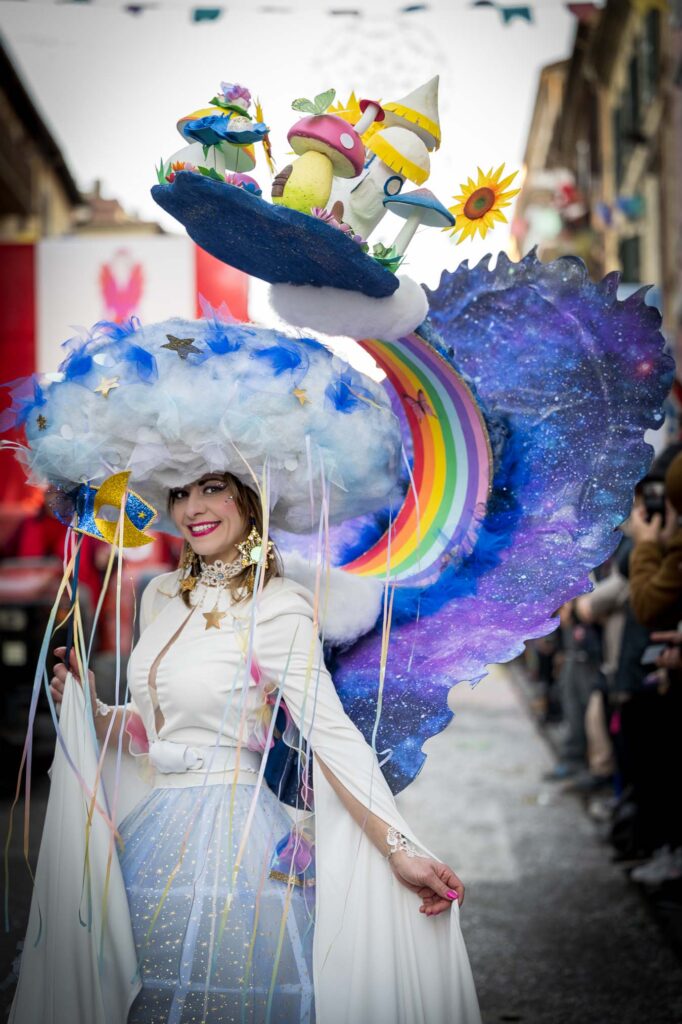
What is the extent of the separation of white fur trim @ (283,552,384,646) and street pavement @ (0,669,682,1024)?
100 centimetres

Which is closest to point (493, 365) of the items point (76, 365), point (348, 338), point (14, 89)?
point (348, 338)

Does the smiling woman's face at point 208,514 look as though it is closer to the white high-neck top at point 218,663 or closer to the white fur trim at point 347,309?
the white high-neck top at point 218,663

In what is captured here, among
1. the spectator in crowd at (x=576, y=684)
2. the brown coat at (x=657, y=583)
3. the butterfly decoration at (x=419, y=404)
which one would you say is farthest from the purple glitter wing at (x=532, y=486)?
the spectator in crowd at (x=576, y=684)

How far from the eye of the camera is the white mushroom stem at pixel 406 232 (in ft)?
9.00

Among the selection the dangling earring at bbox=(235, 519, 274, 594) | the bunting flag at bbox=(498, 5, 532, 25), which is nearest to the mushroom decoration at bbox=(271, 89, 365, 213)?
the dangling earring at bbox=(235, 519, 274, 594)

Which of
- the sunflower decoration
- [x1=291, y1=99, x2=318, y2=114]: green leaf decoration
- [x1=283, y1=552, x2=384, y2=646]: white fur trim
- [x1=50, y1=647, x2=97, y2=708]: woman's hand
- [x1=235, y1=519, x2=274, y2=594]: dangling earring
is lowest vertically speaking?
[x1=50, y1=647, x2=97, y2=708]: woman's hand

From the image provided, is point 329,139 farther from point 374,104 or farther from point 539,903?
point 539,903

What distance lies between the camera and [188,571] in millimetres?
2916

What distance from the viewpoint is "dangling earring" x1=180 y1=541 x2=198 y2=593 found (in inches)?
113

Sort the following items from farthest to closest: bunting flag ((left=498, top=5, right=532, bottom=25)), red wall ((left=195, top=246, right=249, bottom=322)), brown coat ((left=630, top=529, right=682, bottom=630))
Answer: red wall ((left=195, top=246, right=249, bottom=322))
bunting flag ((left=498, top=5, right=532, bottom=25))
brown coat ((left=630, top=529, right=682, bottom=630))

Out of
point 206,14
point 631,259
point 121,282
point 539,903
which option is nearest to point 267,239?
point 539,903

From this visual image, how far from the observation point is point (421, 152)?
Answer: 9.00ft

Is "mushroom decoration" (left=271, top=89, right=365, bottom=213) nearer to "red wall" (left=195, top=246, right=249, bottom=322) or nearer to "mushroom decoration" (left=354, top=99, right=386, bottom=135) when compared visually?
"mushroom decoration" (left=354, top=99, right=386, bottom=135)

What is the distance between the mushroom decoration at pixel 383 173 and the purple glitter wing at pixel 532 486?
0.38 meters
